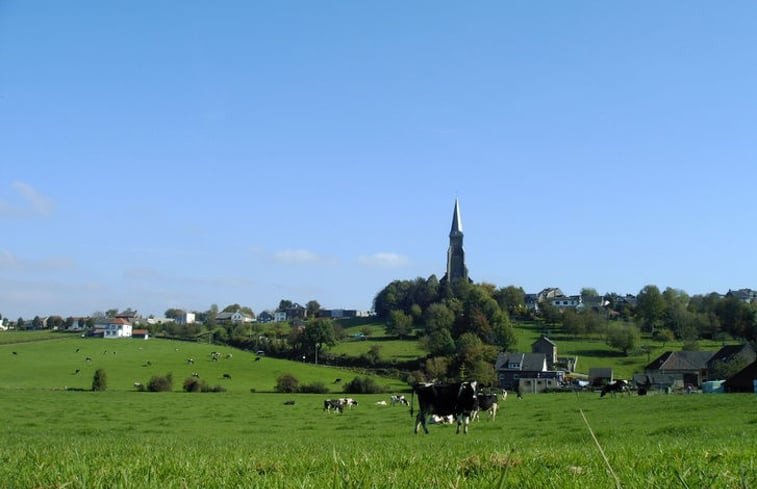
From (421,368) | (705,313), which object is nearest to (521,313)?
(705,313)

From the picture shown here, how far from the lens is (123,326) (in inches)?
6934

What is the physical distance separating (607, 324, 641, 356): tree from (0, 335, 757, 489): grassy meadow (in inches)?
3399

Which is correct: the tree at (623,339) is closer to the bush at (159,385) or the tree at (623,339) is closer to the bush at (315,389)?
the bush at (315,389)

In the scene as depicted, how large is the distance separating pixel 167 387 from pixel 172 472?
85.9 meters

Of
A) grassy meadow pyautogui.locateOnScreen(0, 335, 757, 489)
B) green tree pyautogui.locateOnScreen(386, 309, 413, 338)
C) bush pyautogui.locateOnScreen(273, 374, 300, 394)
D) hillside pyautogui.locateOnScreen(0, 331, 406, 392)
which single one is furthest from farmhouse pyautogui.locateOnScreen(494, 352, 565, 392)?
grassy meadow pyautogui.locateOnScreen(0, 335, 757, 489)

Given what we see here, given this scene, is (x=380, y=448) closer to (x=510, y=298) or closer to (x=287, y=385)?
(x=287, y=385)

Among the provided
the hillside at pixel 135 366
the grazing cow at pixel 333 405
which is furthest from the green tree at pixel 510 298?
the grazing cow at pixel 333 405

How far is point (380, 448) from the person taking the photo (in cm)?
1171

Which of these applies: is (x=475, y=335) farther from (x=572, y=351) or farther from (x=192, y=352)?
(x=192, y=352)

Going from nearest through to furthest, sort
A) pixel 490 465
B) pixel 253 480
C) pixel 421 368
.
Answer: pixel 253 480, pixel 490 465, pixel 421 368

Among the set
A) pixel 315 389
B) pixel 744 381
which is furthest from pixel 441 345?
pixel 744 381

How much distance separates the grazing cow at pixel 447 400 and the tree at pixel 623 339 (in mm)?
105463

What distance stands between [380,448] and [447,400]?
1315 cm

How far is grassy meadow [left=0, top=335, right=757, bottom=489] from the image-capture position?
16.6 ft
